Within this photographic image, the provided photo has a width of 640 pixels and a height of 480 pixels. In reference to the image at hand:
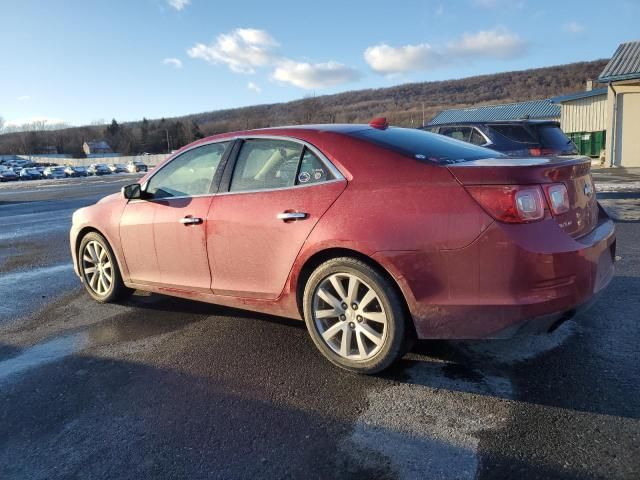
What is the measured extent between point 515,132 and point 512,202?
657cm

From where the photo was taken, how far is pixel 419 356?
3.47 m

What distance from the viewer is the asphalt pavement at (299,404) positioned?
2.34 metres

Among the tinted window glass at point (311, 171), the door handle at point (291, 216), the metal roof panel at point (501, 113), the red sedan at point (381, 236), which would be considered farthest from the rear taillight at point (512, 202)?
the metal roof panel at point (501, 113)

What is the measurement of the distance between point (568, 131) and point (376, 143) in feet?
111

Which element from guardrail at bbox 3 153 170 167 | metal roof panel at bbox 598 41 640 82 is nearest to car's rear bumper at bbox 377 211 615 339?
metal roof panel at bbox 598 41 640 82

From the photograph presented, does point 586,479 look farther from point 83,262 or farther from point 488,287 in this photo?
point 83,262

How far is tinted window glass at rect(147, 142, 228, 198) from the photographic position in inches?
159

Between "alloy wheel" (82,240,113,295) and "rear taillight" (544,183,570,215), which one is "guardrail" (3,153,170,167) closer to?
"alloy wheel" (82,240,113,295)

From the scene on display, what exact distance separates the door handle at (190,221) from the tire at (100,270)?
1233mm

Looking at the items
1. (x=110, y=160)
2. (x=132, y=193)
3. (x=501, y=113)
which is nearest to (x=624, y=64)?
(x=132, y=193)

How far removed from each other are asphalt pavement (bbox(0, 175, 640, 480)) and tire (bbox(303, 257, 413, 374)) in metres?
0.15

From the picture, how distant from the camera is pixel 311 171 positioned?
3402 millimetres

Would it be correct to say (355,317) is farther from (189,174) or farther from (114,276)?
(114,276)

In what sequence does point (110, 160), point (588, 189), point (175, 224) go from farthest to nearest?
point (110, 160) < point (175, 224) < point (588, 189)
